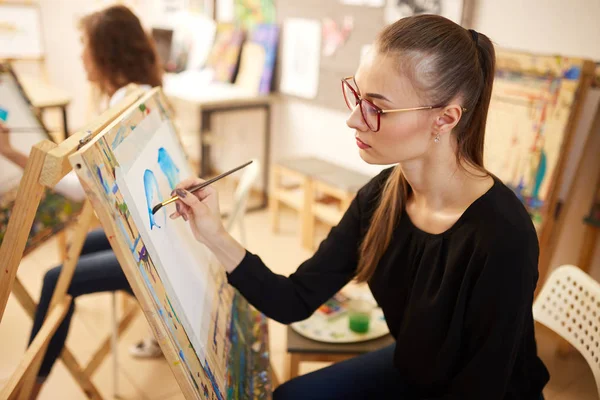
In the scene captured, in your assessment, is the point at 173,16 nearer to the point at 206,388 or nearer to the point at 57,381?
the point at 57,381

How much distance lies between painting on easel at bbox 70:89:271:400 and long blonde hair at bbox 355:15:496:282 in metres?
0.48

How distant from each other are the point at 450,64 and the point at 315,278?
544mm

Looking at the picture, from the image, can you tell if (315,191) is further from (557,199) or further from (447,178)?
(447,178)

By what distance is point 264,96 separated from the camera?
10.7 feet

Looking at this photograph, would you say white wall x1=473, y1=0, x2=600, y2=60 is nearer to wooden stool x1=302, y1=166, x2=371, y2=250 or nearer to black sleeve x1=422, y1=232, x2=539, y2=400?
wooden stool x1=302, y1=166, x2=371, y2=250

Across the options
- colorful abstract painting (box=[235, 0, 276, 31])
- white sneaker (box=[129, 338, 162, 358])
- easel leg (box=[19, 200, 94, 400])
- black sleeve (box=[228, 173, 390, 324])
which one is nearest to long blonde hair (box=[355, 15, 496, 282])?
black sleeve (box=[228, 173, 390, 324])

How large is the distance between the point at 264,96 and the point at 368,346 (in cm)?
219

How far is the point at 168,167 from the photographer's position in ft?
3.65

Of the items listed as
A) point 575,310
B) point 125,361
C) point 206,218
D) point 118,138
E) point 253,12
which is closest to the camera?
point 118,138

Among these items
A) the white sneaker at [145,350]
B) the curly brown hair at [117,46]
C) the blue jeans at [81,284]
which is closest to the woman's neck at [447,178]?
the blue jeans at [81,284]

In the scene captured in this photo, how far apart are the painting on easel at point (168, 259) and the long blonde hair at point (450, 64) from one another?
481mm

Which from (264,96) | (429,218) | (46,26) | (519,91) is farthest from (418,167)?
(46,26)

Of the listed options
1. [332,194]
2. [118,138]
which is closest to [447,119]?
[118,138]

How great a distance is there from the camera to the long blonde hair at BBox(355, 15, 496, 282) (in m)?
0.91
